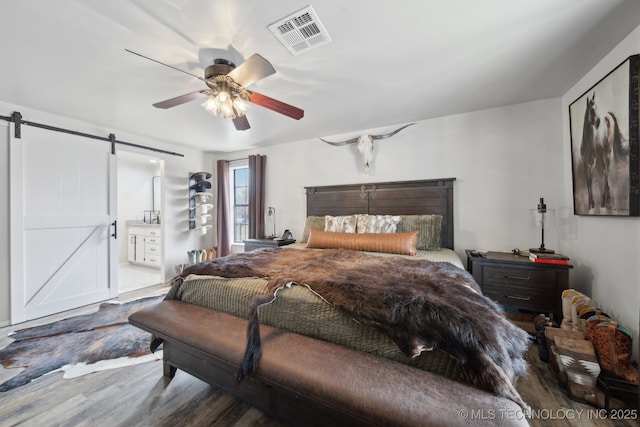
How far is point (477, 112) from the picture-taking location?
114 inches

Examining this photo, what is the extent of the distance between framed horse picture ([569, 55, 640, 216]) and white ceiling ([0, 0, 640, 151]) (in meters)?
0.30

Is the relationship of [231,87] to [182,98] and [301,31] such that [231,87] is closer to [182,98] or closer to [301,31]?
[182,98]

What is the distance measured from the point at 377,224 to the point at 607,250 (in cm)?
191

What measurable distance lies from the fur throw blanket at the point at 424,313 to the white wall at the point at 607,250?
116 centimetres

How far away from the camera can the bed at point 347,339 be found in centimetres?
92

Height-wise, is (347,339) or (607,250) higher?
(607,250)

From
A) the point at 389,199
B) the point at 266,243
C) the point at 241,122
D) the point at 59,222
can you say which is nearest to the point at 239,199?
the point at 266,243

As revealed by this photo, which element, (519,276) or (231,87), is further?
(519,276)

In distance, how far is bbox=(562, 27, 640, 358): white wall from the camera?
1634mm

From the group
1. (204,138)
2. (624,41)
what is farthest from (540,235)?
(204,138)

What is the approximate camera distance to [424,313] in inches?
42.8

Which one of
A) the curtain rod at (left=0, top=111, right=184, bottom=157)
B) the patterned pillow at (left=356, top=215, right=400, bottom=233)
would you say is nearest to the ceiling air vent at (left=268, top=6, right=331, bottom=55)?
the patterned pillow at (left=356, top=215, right=400, bottom=233)

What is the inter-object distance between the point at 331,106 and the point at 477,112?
178 cm

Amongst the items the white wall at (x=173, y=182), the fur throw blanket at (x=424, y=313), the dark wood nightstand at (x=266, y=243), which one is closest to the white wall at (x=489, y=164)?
the dark wood nightstand at (x=266, y=243)
